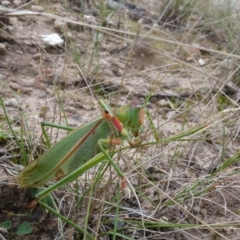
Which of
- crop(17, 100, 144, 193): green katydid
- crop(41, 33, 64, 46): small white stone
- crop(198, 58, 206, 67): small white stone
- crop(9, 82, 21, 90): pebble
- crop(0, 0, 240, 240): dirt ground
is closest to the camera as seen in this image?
crop(17, 100, 144, 193): green katydid

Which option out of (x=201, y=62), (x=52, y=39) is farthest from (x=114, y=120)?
(x=201, y=62)

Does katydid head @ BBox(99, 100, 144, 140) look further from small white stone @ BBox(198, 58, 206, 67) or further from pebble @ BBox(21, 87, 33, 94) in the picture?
small white stone @ BBox(198, 58, 206, 67)

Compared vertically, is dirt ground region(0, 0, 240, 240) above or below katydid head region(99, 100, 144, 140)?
below

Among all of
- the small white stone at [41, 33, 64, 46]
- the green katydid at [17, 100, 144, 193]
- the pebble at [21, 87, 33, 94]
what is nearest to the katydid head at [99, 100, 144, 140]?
the green katydid at [17, 100, 144, 193]

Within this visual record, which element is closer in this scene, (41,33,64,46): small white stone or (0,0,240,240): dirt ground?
(0,0,240,240): dirt ground

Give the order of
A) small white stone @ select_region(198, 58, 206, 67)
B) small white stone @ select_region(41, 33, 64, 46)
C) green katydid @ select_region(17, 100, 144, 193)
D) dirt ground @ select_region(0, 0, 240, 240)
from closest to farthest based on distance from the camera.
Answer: green katydid @ select_region(17, 100, 144, 193) → dirt ground @ select_region(0, 0, 240, 240) → small white stone @ select_region(41, 33, 64, 46) → small white stone @ select_region(198, 58, 206, 67)

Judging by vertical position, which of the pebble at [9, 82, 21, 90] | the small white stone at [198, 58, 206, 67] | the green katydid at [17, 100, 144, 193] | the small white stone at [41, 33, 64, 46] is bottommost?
the small white stone at [198, 58, 206, 67]

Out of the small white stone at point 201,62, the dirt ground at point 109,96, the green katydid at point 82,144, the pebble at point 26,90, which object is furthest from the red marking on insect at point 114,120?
the small white stone at point 201,62

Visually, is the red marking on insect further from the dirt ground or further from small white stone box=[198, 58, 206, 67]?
small white stone box=[198, 58, 206, 67]
